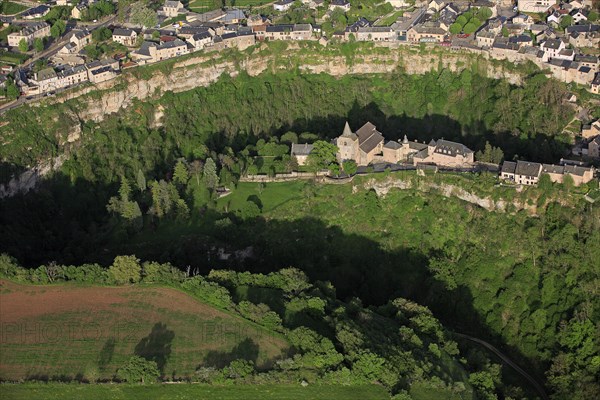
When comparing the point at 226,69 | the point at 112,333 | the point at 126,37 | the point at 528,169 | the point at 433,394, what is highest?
the point at 126,37

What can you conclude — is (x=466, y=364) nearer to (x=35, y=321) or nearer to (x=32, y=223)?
(x=35, y=321)

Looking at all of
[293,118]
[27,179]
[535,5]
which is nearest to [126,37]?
[293,118]

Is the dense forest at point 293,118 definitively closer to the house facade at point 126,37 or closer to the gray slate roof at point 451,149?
the gray slate roof at point 451,149

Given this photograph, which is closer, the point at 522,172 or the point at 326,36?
the point at 522,172

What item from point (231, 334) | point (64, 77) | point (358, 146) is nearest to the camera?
point (231, 334)

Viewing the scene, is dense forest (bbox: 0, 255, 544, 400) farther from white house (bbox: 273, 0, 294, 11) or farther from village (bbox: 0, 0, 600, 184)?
white house (bbox: 273, 0, 294, 11)

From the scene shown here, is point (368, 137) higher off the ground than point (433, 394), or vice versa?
point (368, 137)

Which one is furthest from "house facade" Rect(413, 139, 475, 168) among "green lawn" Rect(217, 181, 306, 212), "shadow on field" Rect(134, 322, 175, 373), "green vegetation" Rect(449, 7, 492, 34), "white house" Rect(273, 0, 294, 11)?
"white house" Rect(273, 0, 294, 11)

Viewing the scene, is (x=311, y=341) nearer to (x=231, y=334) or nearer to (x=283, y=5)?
(x=231, y=334)
